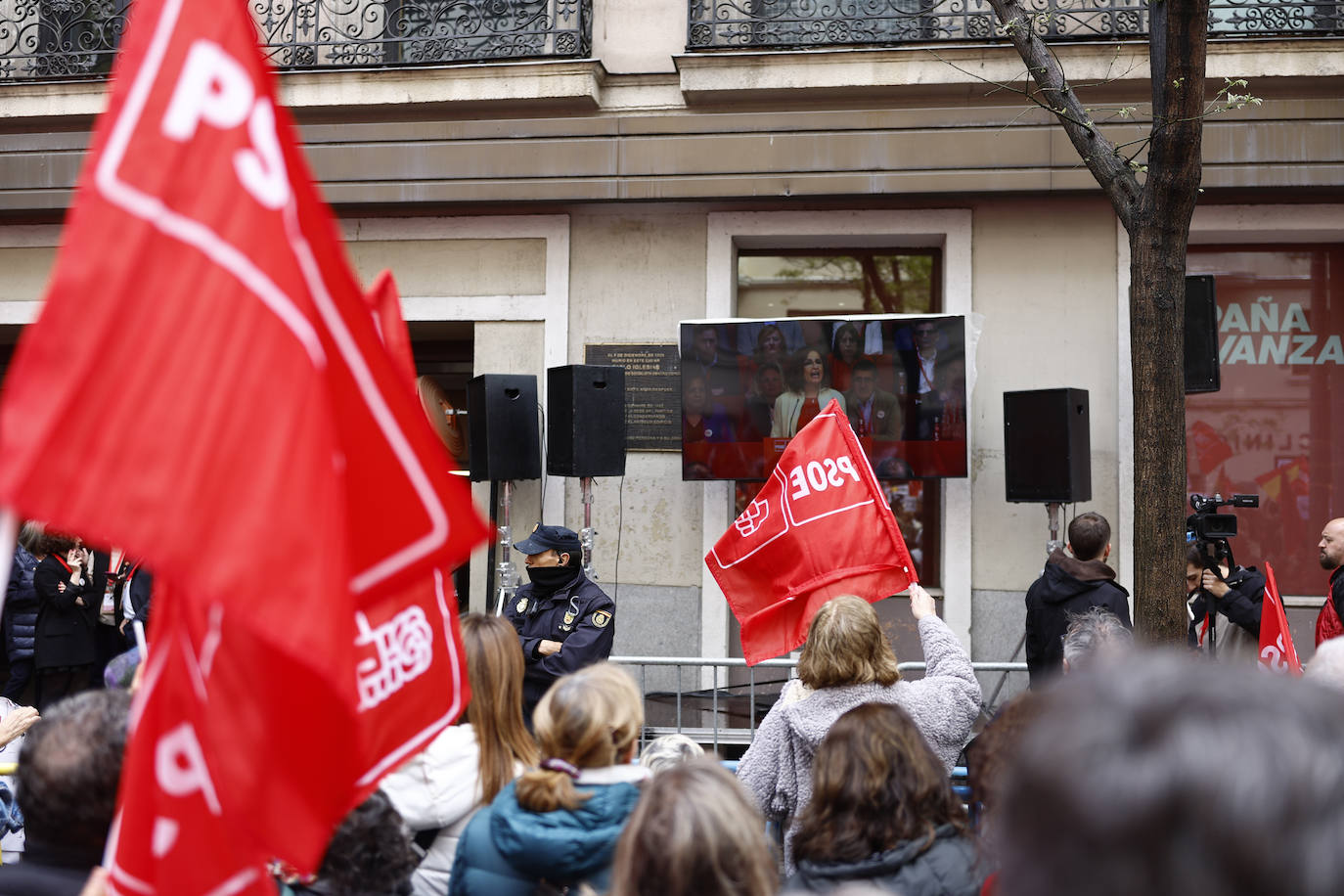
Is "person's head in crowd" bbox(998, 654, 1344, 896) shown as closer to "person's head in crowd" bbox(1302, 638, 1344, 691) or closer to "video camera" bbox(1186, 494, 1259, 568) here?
"person's head in crowd" bbox(1302, 638, 1344, 691)

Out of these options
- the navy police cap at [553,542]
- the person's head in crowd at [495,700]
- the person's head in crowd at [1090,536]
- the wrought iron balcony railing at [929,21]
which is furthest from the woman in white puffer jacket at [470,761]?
the wrought iron balcony railing at [929,21]

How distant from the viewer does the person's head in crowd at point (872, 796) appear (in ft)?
9.84

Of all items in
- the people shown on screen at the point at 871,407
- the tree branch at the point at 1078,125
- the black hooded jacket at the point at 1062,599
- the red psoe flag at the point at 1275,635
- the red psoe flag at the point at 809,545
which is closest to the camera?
the red psoe flag at the point at 1275,635

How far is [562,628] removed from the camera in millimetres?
6797

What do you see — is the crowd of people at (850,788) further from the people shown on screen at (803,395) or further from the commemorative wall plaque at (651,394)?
the commemorative wall plaque at (651,394)

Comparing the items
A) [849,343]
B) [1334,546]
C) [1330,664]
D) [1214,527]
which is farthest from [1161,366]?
[849,343]

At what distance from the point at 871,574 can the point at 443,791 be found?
2710 mm

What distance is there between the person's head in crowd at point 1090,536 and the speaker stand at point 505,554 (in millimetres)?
3803

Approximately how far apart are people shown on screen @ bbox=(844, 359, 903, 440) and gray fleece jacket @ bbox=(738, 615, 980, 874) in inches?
213

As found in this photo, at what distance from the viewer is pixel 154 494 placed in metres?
1.96

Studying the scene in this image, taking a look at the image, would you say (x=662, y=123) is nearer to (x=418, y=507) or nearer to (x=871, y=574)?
(x=871, y=574)

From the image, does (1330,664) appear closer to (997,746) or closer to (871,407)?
(997,746)

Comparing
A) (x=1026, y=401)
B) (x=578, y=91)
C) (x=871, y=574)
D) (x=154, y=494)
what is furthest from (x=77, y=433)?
(x=578, y=91)

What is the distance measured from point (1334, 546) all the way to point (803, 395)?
4.22 metres
